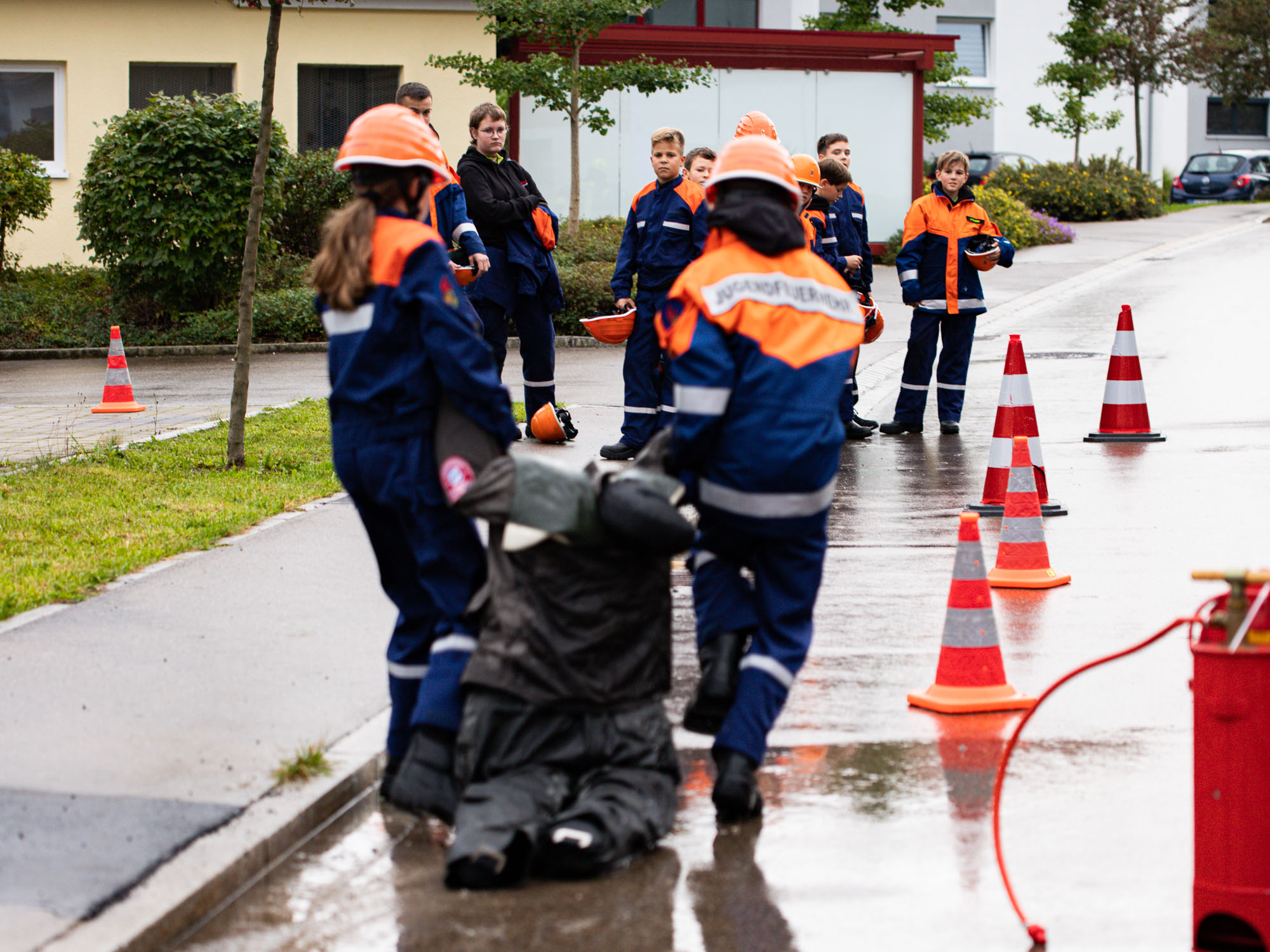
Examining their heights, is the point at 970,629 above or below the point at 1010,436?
below

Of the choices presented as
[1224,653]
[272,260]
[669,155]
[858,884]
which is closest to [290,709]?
[858,884]

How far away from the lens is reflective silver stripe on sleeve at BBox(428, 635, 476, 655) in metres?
4.39

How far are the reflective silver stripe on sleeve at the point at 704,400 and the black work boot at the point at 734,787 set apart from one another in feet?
3.01

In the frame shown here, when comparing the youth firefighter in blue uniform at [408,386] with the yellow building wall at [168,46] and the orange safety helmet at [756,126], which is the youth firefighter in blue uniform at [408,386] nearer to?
the orange safety helmet at [756,126]

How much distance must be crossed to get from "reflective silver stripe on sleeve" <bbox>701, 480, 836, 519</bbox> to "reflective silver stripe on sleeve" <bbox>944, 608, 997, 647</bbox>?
117 cm

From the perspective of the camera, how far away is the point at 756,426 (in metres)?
4.41

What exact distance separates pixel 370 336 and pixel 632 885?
161 cm

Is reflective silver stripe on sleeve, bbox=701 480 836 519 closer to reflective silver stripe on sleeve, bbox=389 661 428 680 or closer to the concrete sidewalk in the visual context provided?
reflective silver stripe on sleeve, bbox=389 661 428 680

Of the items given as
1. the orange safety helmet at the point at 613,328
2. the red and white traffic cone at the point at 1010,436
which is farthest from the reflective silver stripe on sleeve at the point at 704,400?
the orange safety helmet at the point at 613,328

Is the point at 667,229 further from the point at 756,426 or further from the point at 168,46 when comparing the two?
the point at 168,46

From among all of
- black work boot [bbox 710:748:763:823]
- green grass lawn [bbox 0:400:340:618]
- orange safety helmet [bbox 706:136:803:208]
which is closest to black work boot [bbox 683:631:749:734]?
black work boot [bbox 710:748:763:823]

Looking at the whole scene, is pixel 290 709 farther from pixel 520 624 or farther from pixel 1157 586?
pixel 1157 586

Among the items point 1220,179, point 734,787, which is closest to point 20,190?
point 734,787

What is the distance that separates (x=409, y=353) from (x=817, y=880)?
1.76 metres
